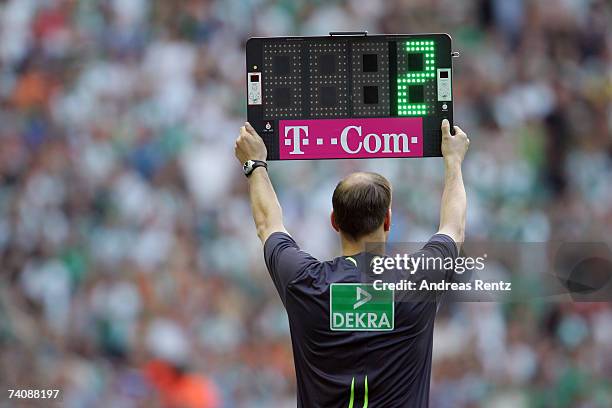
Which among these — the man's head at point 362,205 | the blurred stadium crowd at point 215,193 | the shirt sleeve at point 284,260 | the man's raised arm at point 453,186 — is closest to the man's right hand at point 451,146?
the man's raised arm at point 453,186

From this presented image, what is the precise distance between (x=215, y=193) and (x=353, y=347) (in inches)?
126

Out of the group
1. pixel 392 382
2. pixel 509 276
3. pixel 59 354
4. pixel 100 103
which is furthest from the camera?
pixel 100 103

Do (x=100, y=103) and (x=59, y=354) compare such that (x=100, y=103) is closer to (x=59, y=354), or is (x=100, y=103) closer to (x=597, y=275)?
(x=59, y=354)

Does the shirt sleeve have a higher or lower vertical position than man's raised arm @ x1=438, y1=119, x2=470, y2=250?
lower

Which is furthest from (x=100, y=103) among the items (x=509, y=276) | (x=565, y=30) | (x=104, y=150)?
(x=509, y=276)

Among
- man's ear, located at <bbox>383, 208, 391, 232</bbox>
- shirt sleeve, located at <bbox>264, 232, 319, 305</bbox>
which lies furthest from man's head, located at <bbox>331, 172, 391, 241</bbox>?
shirt sleeve, located at <bbox>264, 232, 319, 305</bbox>

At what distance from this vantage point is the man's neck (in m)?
2.06

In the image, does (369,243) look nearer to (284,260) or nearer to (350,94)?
(284,260)

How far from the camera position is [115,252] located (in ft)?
16.8

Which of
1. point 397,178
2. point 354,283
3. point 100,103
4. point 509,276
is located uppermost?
point 100,103

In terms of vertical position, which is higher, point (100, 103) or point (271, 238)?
point (100, 103)

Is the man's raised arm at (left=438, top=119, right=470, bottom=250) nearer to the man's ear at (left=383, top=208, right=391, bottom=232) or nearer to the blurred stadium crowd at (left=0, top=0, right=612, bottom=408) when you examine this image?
the man's ear at (left=383, top=208, right=391, bottom=232)

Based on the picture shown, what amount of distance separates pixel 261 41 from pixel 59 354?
330 cm

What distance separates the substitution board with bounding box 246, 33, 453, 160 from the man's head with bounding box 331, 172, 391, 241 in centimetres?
18
